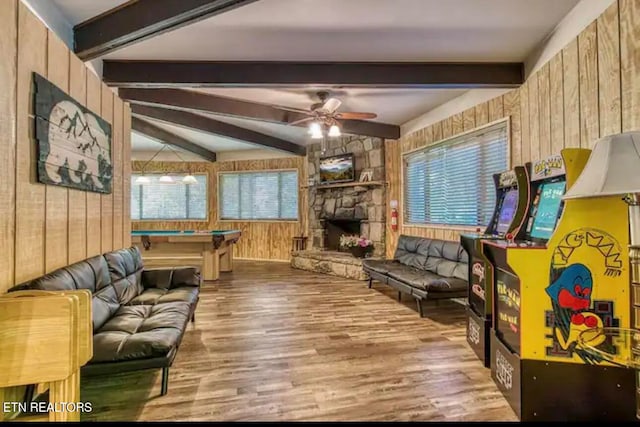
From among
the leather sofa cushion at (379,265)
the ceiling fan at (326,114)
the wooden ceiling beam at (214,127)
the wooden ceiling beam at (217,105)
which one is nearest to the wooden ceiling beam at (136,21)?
the wooden ceiling beam at (217,105)

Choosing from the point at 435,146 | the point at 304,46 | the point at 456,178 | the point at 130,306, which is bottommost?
the point at 130,306

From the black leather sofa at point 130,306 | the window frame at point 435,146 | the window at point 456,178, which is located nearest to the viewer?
the black leather sofa at point 130,306

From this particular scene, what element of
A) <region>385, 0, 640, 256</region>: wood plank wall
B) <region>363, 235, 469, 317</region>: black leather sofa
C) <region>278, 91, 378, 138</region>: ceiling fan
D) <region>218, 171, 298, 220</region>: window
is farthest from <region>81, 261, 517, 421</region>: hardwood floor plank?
<region>218, 171, 298, 220</region>: window

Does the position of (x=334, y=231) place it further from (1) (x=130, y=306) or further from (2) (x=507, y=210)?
(1) (x=130, y=306)

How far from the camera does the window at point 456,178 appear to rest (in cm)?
400

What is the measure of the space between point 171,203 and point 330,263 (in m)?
4.96

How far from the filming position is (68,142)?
2.47 m

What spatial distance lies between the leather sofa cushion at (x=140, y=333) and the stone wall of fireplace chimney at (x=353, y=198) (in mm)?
4229

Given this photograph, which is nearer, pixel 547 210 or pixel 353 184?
pixel 547 210

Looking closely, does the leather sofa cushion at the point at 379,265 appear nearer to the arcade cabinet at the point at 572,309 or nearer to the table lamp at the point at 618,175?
the arcade cabinet at the point at 572,309

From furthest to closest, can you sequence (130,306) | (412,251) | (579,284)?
(412,251), (130,306), (579,284)

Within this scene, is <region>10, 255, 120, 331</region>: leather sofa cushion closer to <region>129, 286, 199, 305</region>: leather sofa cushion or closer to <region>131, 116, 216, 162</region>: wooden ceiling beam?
<region>129, 286, 199, 305</region>: leather sofa cushion

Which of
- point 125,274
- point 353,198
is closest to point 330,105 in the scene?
point 353,198

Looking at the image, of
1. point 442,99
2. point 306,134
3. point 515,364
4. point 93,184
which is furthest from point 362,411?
point 306,134
